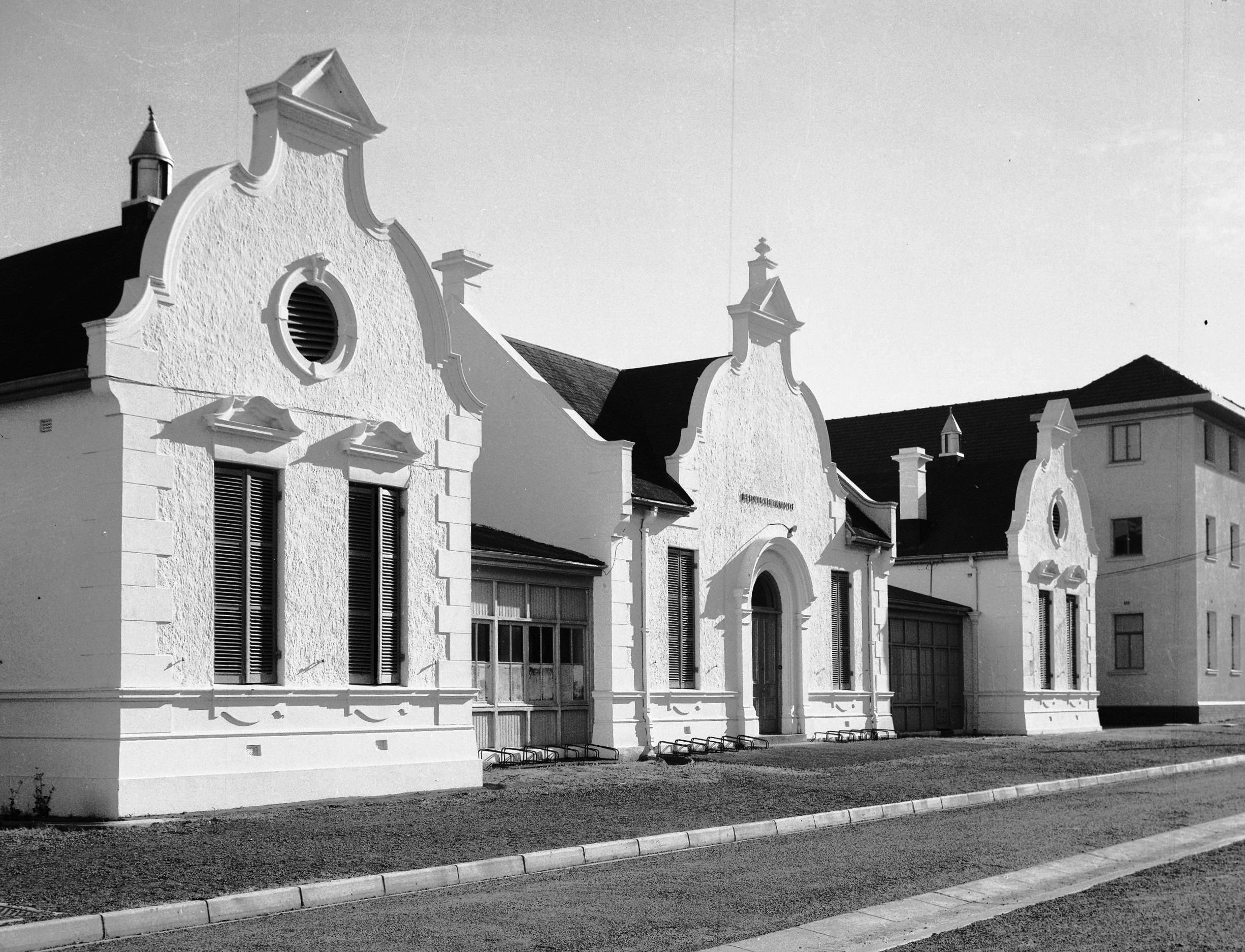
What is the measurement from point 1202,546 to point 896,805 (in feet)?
106

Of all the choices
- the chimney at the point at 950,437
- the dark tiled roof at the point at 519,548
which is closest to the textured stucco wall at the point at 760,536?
the dark tiled roof at the point at 519,548

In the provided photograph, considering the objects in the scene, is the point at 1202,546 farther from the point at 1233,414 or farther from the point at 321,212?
the point at 321,212

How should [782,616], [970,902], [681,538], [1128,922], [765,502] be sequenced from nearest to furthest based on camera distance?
[1128,922] < [970,902] < [681,538] < [765,502] < [782,616]

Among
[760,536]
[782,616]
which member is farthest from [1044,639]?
[760,536]

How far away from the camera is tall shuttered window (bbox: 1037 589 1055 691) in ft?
Answer: 126

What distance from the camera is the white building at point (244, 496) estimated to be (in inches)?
613

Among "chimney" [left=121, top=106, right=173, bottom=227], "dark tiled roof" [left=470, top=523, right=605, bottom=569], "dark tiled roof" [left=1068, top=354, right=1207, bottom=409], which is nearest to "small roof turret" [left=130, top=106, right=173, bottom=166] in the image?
"chimney" [left=121, top=106, right=173, bottom=227]

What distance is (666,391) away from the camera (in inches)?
1119

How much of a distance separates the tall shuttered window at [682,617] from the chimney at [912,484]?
1548cm

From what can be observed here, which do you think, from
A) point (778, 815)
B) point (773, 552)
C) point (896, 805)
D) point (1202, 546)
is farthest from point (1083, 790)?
point (1202, 546)

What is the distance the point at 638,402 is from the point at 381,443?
35.0 feet

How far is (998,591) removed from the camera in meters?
37.6

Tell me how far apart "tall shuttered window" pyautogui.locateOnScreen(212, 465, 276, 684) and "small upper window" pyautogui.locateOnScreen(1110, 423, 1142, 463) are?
35085 millimetres

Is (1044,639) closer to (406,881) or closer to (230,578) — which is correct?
(230,578)
